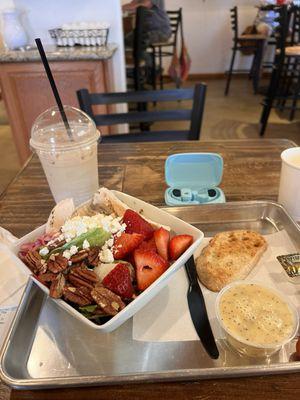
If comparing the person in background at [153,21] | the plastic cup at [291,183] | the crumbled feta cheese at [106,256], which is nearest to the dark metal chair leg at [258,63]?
the person in background at [153,21]

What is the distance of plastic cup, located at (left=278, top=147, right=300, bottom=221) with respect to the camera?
0.76m

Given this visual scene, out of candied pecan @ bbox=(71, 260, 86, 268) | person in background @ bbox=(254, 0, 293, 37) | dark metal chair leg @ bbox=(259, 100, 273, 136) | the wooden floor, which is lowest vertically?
the wooden floor

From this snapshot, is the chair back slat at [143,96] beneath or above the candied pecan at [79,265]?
beneath

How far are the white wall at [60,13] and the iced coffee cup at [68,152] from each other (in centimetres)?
176

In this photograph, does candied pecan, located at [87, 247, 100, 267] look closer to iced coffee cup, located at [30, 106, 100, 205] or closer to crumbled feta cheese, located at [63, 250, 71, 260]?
crumbled feta cheese, located at [63, 250, 71, 260]

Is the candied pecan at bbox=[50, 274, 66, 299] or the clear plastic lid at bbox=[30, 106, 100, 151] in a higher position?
the clear plastic lid at bbox=[30, 106, 100, 151]

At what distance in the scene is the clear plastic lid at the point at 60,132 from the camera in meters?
0.82

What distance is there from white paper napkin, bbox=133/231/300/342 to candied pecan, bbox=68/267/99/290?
0.11 m

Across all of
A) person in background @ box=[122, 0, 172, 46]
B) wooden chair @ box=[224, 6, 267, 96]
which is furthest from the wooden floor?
person in background @ box=[122, 0, 172, 46]

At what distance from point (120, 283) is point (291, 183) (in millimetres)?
496

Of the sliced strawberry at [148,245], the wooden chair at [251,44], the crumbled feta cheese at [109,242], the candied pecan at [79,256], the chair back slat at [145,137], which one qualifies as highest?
the candied pecan at [79,256]

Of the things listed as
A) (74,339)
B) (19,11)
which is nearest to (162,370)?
(74,339)

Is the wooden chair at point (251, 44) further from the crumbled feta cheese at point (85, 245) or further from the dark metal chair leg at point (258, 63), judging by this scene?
the crumbled feta cheese at point (85, 245)

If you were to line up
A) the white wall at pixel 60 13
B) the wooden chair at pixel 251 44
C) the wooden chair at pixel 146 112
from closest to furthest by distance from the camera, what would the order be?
the wooden chair at pixel 146 112
the white wall at pixel 60 13
the wooden chair at pixel 251 44
